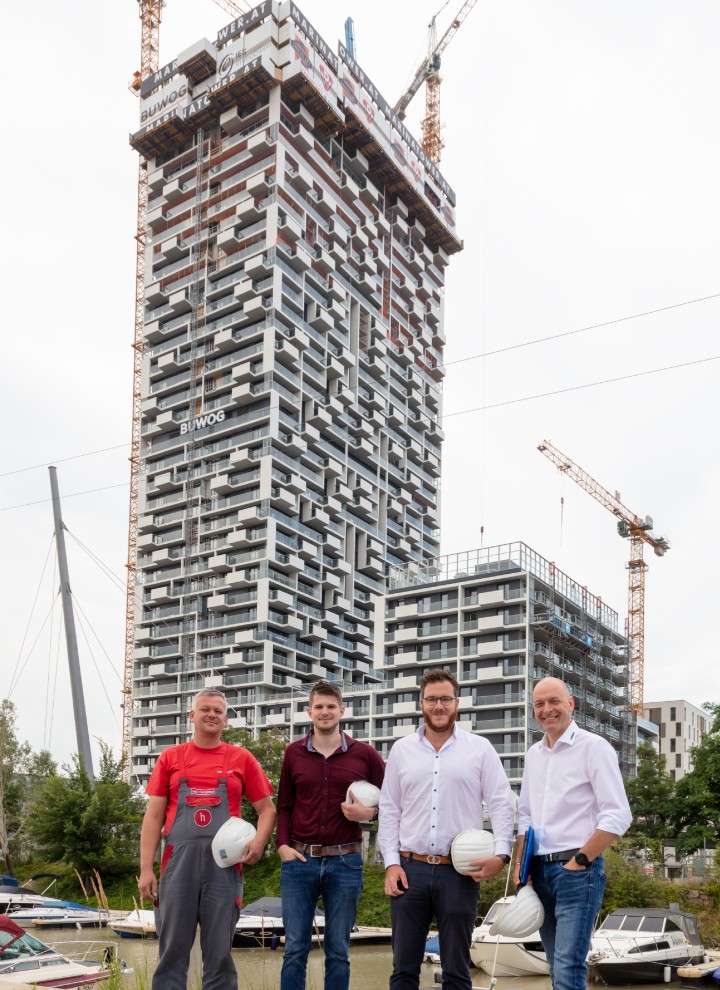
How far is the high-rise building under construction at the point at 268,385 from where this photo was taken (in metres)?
97.4

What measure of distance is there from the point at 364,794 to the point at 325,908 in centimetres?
83

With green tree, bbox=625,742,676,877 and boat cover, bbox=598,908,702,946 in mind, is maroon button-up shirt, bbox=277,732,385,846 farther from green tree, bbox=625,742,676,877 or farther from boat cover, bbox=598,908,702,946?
green tree, bbox=625,742,676,877

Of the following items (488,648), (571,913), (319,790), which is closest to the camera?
(571,913)

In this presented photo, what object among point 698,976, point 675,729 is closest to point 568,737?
point 698,976

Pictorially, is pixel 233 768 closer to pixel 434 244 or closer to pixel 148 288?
pixel 148 288

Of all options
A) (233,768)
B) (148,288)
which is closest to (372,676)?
(148,288)

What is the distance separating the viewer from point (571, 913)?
6.23 meters

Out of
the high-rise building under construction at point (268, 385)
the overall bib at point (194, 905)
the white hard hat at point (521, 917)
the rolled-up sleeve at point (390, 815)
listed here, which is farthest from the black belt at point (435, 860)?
the high-rise building under construction at point (268, 385)

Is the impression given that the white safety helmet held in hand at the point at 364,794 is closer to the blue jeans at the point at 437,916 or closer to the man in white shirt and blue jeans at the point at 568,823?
the blue jeans at the point at 437,916

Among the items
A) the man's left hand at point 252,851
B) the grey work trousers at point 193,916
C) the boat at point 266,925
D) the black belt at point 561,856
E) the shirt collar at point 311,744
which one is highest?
the shirt collar at point 311,744

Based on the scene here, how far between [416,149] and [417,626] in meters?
71.4

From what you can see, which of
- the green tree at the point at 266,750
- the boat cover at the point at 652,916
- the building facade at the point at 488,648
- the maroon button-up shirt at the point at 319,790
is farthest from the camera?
the building facade at the point at 488,648

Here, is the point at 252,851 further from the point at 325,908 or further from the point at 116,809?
the point at 116,809

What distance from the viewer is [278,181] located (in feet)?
346
